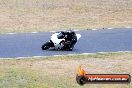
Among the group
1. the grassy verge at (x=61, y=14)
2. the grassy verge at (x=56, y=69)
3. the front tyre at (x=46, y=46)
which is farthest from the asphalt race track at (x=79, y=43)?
the grassy verge at (x=61, y=14)

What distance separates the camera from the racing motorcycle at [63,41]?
22984mm

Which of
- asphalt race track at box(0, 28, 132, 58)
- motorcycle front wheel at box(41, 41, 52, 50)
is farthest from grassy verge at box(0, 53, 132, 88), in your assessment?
motorcycle front wheel at box(41, 41, 52, 50)

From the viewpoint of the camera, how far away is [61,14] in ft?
116

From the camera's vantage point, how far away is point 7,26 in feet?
101

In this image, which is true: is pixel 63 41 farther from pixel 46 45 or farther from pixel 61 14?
pixel 61 14

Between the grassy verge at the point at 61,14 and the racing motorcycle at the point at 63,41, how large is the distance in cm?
603

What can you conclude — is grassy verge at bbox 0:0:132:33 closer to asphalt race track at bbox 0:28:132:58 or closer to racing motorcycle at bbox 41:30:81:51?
asphalt race track at bbox 0:28:132:58

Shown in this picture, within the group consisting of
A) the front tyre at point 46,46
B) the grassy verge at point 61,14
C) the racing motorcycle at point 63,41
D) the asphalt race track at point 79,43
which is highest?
the racing motorcycle at point 63,41

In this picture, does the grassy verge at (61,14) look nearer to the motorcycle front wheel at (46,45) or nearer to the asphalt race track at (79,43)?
the asphalt race track at (79,43)

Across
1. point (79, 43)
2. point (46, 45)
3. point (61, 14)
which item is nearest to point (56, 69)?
point (46, 45)

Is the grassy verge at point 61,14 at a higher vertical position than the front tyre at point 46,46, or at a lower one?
lower

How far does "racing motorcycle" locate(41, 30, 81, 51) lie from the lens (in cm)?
2298

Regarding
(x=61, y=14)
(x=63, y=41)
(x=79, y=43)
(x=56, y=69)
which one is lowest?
(x=61, y=14)

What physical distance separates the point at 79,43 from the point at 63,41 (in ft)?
7.62
